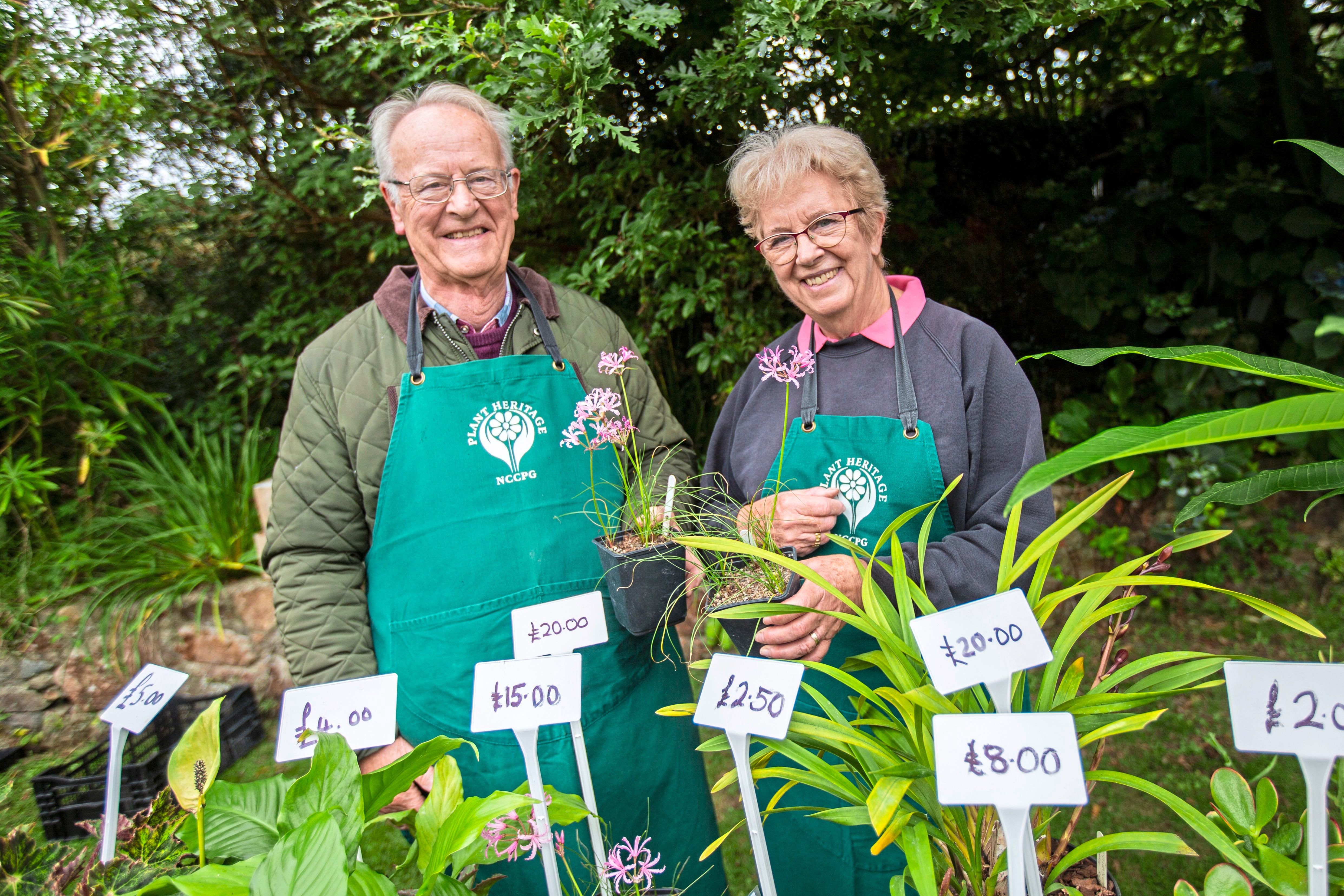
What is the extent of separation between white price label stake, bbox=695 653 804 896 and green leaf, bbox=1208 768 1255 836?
510 millimetres

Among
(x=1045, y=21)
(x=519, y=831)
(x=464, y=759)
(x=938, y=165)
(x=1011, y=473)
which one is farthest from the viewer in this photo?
(x=938, y=165)

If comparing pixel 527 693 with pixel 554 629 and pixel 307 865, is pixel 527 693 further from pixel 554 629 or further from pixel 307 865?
pixel 307 865

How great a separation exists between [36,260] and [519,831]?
3.40 meters

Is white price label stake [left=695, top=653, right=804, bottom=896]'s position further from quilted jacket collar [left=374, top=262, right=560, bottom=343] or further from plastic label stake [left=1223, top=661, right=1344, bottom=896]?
quilted jacket collar [left=374, top=262, right=560, bottom=343]

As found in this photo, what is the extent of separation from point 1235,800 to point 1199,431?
542mm

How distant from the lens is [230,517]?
10.6ft

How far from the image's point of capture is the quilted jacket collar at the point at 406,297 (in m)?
1.57

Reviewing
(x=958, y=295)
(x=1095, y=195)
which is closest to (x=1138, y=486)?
(x=958, y=295)

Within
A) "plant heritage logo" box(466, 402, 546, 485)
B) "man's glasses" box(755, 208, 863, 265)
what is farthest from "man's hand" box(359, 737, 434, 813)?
"man's glasses" box(755, 208, 863, 265)

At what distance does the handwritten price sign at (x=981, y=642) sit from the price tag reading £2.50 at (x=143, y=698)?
1029 mm

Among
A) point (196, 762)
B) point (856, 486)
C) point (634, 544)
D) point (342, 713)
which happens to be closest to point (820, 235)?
point (856, 486)

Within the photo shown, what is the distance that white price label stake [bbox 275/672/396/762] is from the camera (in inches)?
44.3

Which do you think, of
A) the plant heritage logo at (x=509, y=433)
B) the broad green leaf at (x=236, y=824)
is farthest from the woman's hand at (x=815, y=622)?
the broad green leaf at (x=236, y=824)

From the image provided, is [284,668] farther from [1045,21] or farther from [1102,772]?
[1045,21]
